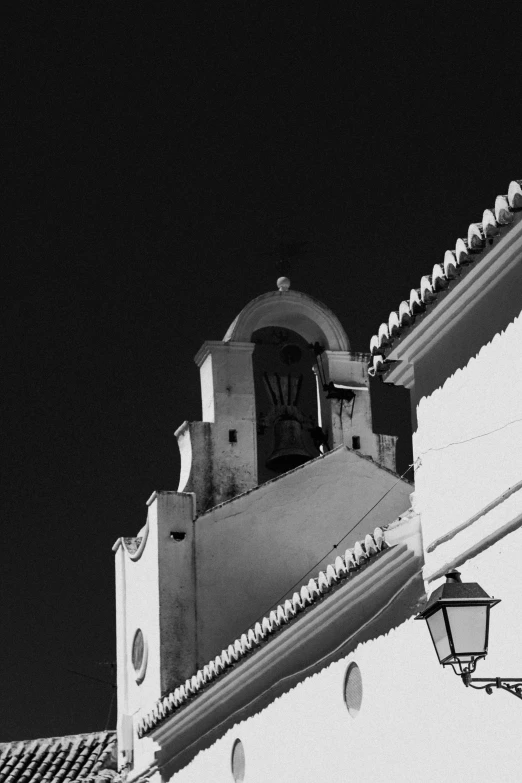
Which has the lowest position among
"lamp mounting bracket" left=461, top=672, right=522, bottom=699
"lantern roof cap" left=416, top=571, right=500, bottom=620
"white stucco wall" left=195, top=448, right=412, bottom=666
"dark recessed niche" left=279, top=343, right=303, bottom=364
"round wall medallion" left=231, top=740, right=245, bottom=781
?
"lamp mounting bracket" left=461, top=672, right=522, bottom=699

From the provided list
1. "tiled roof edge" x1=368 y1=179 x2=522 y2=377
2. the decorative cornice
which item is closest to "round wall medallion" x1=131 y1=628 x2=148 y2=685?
the decorative cornice

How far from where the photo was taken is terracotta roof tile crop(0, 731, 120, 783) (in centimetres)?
1614

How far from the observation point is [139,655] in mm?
14695

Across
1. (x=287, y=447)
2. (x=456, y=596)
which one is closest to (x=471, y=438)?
(x=456, y=596)

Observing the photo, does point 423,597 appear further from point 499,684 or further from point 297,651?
point 499,684

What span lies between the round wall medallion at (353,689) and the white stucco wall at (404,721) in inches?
1.7

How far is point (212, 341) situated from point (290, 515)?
1.85m

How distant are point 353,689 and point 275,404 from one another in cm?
567

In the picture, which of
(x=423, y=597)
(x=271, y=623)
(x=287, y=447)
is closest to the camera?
(x=423, y=597)

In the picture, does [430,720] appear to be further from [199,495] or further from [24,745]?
[24,745]

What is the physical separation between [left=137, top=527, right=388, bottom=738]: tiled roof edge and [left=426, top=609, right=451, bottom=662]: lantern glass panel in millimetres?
2258

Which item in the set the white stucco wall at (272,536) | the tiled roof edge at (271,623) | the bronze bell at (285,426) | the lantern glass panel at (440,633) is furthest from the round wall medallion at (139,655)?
the lantern glass panel at (440,633)

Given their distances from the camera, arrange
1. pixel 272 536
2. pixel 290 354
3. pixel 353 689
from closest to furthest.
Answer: pixel 353 689 → pixel 272 536 → pixel 290 354

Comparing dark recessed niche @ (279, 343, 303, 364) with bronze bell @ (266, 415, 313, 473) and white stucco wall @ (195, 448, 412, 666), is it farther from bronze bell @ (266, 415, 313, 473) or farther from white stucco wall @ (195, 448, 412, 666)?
white stucco wall @ (195, 448, 412, 666)
